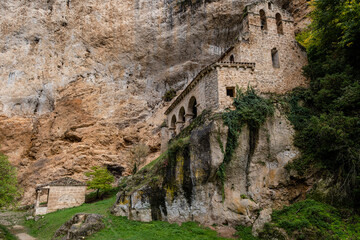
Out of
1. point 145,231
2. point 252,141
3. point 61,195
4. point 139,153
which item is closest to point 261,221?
point 252,141

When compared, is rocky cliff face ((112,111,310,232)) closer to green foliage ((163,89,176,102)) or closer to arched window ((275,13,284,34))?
arched window ((275,13,284,34))

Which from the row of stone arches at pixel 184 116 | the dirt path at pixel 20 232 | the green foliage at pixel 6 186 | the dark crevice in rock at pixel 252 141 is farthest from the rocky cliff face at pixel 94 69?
the dark crevice in rock at pixel 252 141

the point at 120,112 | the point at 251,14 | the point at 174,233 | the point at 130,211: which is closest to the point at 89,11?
the point at 120,112

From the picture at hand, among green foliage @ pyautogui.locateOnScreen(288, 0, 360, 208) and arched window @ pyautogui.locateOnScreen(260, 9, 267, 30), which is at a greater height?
arched window @ pyautogui.locateOnScreen(260, 9, 267, 30)

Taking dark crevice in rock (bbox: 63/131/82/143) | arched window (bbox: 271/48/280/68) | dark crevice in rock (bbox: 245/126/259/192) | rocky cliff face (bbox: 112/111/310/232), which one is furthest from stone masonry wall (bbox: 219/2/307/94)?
Result: dark crevice in rock (bbox: 63/131/82/143)

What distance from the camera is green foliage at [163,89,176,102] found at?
1216 inches

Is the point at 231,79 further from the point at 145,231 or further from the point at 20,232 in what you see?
the point at 20,232

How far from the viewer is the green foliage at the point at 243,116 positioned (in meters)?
15.6

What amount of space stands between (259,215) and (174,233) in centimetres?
450

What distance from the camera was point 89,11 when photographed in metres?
31.7

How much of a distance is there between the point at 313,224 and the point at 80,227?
11609mm

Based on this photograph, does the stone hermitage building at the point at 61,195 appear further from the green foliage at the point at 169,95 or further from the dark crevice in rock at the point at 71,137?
the green foliage at the point at 169,95

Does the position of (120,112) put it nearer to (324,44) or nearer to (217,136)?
(217,136)

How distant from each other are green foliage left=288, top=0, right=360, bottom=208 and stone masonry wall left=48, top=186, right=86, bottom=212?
17.0 m
